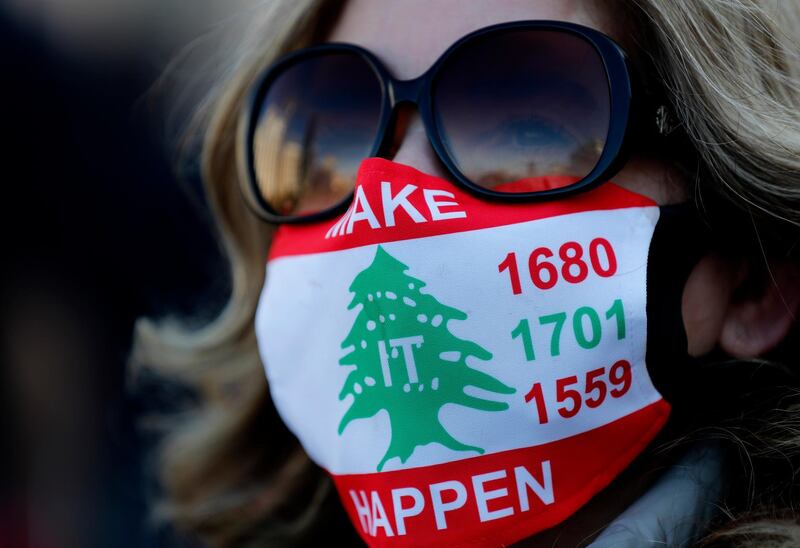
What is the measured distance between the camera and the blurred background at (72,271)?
161 inches

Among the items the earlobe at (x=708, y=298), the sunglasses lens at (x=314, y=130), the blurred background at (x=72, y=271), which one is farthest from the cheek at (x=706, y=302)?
the blurred background at (x=72, y=271)

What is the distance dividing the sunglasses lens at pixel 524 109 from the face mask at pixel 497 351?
0.05 meters

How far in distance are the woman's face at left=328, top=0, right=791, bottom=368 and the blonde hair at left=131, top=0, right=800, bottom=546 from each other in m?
0.08

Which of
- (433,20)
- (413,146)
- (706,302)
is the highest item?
(433,20)

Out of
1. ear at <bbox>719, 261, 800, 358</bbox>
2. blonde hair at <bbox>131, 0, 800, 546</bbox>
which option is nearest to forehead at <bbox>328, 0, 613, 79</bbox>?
blonde hair at <bbox>131, 0, 800, 546</bbox>

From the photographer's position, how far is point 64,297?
418 cm

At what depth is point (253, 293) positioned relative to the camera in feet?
7.25

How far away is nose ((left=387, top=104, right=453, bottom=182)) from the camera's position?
151 cm

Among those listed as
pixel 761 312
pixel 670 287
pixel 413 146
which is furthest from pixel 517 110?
pixel 761 312

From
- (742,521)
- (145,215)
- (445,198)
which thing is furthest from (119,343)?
(742,521)

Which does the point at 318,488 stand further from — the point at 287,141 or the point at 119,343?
the point at 119,343

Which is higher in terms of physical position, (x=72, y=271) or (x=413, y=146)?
(x=413, y=146)

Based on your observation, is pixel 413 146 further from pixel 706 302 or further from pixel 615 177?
pixel 706 302

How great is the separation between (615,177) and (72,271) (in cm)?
332
